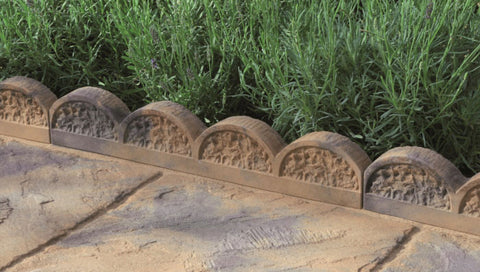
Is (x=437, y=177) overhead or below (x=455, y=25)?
below

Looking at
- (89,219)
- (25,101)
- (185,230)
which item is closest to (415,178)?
(185,230)

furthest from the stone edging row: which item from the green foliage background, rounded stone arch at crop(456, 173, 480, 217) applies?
the green foliage background

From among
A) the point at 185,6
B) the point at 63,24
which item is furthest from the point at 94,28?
the point at 185,6

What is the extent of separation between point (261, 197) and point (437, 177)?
74 centimetres

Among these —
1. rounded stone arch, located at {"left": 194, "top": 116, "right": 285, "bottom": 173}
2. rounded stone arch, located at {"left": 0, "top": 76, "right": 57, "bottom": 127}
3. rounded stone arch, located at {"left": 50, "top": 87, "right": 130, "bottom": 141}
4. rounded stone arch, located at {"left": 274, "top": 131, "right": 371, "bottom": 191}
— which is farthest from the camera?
rounded stone arch, located at {"left": 0, "top": 76, "right": 57, "bottom": 127}

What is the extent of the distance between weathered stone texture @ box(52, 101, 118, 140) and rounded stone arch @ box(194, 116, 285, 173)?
1.67 ft

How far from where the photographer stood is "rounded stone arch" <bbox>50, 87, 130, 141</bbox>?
11.4 feet

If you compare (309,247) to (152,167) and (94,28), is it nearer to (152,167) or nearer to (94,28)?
(152,167)

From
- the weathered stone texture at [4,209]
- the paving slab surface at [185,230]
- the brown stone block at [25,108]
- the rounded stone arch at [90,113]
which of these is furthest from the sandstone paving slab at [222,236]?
the brown stone block at [25,108]

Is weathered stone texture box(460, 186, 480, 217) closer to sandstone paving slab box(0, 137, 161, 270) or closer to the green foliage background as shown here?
the green foliage background

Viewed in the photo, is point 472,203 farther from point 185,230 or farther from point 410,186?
point 185,230

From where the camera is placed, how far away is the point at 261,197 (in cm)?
309

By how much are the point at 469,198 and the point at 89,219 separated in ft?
4.77

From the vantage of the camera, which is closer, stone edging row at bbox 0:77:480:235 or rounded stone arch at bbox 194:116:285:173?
stone edging row at bbox 0:77:480:235
